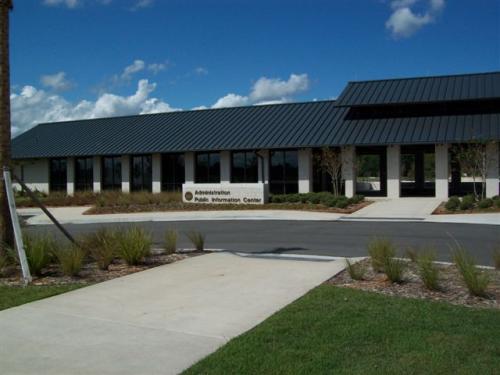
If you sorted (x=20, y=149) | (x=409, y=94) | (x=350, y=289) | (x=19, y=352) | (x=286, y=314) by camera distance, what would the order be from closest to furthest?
1. (x=19, y=352)
2. (x=286, y=314)
3. (x=350, y=289)
4. (x=409, y=94)
5. (x=20, y=149)

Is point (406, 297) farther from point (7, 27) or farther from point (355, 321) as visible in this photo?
point (7, 27)

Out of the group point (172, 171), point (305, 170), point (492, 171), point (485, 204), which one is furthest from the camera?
point (172, 171)

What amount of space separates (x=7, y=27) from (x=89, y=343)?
7561 millimetres

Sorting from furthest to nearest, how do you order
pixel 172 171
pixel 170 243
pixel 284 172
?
pixel 172 171
pixel 284 172
pixel 170 243

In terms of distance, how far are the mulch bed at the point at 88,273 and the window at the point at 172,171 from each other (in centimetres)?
2494

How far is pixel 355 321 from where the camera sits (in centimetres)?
619

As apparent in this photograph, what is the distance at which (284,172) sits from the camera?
32625 millimetres

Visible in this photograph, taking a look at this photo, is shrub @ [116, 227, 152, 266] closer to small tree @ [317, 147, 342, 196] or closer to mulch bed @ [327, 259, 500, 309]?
mulch bed @ [327, 259, 500, 309]

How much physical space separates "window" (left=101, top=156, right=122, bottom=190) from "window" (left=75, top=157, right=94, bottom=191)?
1098 millimetres

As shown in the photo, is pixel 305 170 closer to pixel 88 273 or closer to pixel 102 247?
pixel 102 247

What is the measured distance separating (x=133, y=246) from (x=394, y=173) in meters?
21.7

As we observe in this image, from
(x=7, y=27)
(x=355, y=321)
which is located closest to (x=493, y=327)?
(x=355, y=321)

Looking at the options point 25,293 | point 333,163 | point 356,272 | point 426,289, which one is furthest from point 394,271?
point 333,163

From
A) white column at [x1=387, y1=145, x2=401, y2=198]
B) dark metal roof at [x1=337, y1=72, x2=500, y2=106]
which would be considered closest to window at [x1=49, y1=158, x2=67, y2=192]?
dark metal roof at [x1=337, y1=72, x2=500, y2=106]
